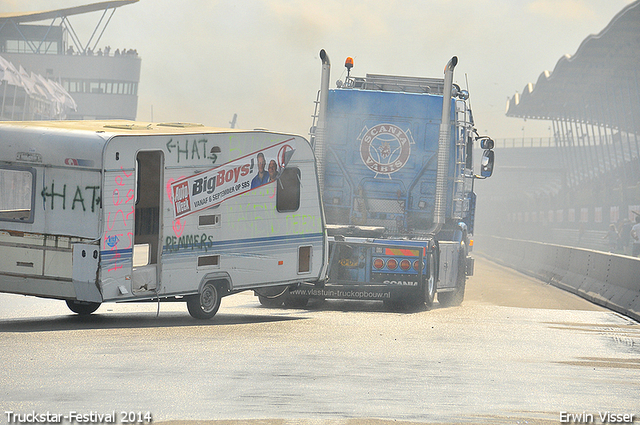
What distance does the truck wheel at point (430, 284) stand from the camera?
53.4 ft

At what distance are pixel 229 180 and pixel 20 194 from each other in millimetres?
2767

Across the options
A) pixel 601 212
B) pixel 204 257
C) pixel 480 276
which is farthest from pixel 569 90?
pixel 204 257

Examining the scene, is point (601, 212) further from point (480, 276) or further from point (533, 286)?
point (533, 286)

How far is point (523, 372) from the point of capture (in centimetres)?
964

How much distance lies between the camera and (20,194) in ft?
42.9

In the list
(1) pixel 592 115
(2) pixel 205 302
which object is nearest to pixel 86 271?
(2) pixel 205 302

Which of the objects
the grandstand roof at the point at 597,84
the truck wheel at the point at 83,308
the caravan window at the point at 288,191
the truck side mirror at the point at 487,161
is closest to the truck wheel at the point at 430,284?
the caravan window at the point at 288,191

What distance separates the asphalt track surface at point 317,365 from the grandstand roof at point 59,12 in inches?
3770

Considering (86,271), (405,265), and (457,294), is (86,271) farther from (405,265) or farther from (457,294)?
(457,294)

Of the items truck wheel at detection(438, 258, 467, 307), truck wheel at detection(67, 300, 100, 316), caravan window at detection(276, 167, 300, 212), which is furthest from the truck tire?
truck wheel at detection(67, 300, 100, 316)

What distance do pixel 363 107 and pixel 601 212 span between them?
34187 millimetres

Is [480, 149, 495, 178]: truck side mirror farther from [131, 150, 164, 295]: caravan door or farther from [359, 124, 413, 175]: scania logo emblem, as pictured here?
[131, 150, 164, 295]: caravan door

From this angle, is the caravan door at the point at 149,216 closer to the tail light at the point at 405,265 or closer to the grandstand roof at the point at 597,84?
the tail light at the point at 405,265

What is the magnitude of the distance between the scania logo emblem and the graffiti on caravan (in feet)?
8.40
